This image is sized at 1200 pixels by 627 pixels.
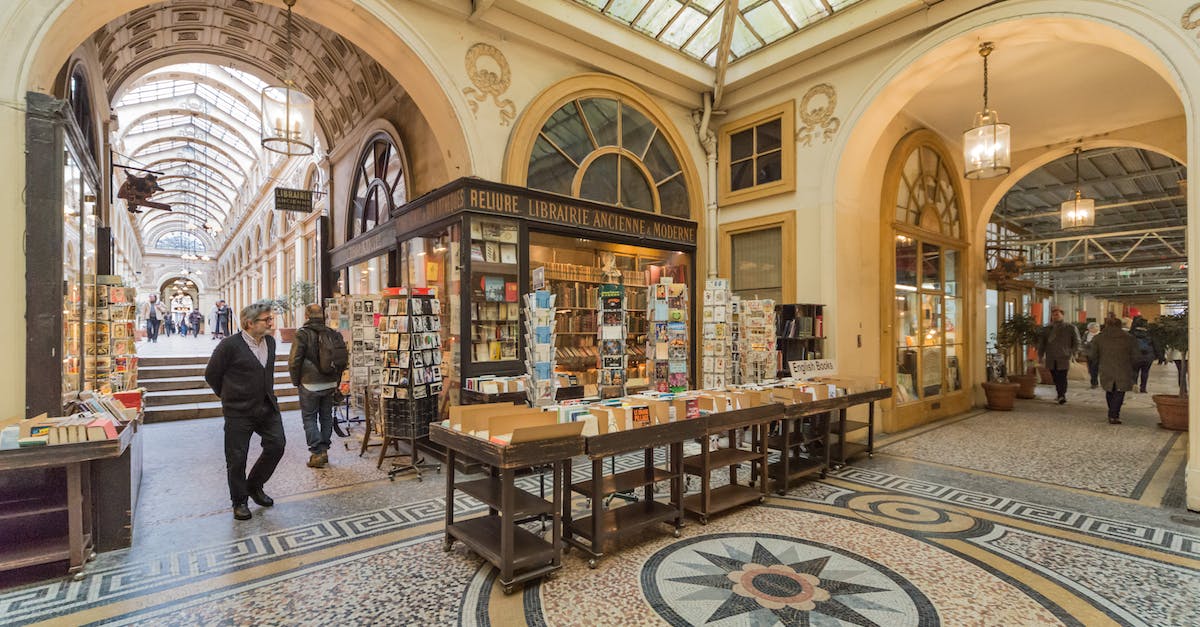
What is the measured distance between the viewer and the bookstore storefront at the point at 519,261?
6.28 metres

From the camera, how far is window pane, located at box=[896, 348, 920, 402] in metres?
8.05

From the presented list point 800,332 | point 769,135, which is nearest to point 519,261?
point 800,332

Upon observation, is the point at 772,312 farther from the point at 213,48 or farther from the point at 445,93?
the point at 213,48

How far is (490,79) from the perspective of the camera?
6.41m

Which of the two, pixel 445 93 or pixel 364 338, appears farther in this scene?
pixel 364 338

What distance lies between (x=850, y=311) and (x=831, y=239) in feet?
3.49

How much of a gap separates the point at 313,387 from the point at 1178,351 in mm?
12582

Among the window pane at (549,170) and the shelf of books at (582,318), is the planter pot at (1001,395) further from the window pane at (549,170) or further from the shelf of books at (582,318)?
the window pane at (549,170)

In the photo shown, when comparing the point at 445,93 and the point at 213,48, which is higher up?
the point at 213,48

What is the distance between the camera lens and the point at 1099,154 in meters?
10.1

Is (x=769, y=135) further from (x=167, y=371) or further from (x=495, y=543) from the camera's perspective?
(x=167, y=371)

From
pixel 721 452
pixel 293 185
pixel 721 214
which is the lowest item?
pixel 721 452

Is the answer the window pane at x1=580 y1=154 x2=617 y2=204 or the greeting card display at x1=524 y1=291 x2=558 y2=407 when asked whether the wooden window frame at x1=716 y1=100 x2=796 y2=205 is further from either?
the greeting card display at x1=524 y1=291 x2=558 y2=407

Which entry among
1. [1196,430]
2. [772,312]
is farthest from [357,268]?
[1196,430]
